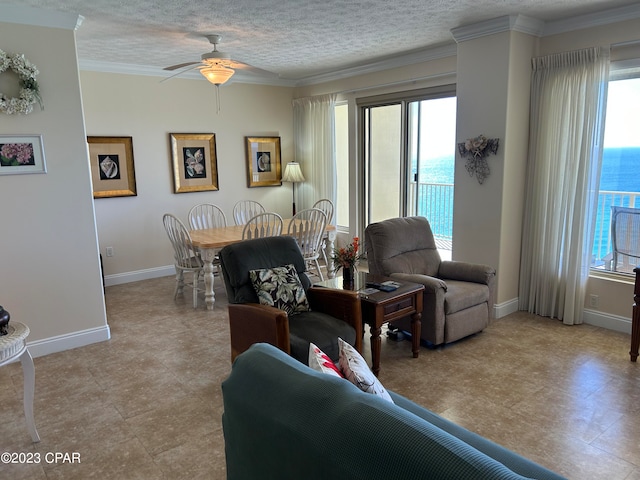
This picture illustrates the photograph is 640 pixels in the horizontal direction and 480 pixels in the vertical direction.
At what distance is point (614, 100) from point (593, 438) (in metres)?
2.80

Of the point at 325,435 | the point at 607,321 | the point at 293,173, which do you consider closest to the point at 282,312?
the point at 325,435

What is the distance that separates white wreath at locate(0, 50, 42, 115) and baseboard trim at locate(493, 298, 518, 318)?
4166 millimetres

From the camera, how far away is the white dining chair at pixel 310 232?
4.89 m

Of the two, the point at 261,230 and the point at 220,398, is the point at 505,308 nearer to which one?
the point at 261,230

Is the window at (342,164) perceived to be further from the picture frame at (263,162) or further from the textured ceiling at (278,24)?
the textured ceiling at (278,24)

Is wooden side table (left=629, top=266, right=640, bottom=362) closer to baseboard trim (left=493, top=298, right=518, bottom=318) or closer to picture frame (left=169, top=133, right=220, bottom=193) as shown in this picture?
baseboard trim (left=493, top=298, right=518, bottom=318)

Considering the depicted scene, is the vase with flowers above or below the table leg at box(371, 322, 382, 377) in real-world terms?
above

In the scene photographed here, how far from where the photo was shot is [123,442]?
2.48 metres

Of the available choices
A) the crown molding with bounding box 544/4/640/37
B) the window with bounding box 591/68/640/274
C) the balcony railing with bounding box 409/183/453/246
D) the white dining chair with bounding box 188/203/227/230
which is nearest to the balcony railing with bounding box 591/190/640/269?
the window with bounding box 591/68/640/274

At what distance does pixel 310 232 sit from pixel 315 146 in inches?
84.0

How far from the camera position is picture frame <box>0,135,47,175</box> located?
330cm

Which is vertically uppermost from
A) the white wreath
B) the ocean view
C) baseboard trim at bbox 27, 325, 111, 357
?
the white wreath

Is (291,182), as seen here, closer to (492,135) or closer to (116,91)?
(116,91)

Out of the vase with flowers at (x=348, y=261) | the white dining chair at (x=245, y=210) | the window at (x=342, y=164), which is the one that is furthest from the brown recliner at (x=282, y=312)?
the window at (x=342, y=164)
